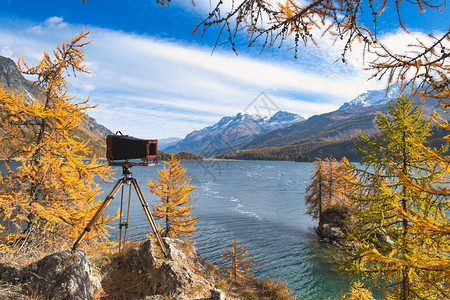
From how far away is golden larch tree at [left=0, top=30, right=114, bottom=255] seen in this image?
19.4ft

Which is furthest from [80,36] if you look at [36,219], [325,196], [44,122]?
[325,196]

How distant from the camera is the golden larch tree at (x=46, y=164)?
5.90 metres

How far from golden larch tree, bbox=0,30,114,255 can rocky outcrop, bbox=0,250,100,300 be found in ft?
8.06

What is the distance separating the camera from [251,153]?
197875 mm

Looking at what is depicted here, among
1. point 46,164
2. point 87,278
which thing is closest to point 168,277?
point 87,278

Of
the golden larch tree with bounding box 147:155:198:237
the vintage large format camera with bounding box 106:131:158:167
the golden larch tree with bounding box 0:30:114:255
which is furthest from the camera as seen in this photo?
the golden larch tree with bounding box 147:155:198:237

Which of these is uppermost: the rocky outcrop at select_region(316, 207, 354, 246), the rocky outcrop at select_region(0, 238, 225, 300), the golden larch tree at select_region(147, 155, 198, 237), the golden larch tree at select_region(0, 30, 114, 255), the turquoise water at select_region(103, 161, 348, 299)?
the golden larch tree at select_region(0, 30, 114, 255)

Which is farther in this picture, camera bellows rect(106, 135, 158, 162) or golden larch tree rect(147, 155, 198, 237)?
golden larch tree rect(147, 155, 198, 237)

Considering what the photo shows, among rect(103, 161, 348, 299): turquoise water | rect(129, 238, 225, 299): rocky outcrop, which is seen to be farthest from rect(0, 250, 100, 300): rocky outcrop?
rect(103, 161, 348, 299): turquoise water

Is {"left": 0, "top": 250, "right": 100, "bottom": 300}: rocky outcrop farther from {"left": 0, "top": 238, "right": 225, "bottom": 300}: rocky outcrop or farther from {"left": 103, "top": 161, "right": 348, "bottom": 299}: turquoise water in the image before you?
{"left": 103, "top": 161, "right": 348, "bottom": 299}: turquoise water

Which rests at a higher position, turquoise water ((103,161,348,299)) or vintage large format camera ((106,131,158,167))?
vintage large format camera ((106,131,158,167))

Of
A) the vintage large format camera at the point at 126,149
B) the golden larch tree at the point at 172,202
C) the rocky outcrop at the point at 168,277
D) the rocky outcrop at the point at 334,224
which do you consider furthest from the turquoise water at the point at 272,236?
the vintage large format camera at the point at 126,149

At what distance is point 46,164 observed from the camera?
20.4ft

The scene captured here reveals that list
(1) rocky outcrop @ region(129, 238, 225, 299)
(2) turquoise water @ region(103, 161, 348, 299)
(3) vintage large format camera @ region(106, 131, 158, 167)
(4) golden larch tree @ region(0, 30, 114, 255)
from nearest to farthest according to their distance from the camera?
(3) vintage large format camera @ region(106, 131, 158, 167) → (1) rocky outcrop @ region(129, 238, 225, 299) → (4) golden larch tree @ region(0, 30, 114, 255) → (2) turquoise water @ region(103, 161, 348, 299)
